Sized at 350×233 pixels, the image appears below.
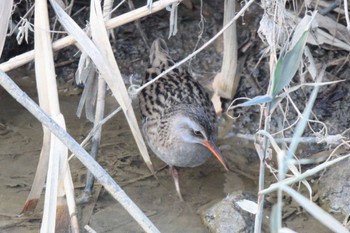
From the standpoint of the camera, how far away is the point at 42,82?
388 cm

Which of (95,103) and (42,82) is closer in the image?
(42,82)

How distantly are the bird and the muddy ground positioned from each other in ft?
0.53

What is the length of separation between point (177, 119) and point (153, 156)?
528 mm

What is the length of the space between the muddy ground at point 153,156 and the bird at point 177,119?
6.3 inches

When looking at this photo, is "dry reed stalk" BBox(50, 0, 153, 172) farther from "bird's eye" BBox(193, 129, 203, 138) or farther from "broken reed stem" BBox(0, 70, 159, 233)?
"broken reed stem" BBox(0, 70, 159, 233)

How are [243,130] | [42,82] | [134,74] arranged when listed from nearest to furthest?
[42,82] < [243,130] < [134,74]

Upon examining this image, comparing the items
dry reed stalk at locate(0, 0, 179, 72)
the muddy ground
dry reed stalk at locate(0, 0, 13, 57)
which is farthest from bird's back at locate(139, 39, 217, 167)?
dry reed stalk at locate(0, 0, 13, 57)

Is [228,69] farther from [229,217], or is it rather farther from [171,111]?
[229,217]

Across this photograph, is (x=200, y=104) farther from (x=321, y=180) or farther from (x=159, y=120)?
(x=321, y=180)

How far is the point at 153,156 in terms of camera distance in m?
5.11

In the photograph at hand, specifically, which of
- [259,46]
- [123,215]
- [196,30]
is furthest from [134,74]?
[123,215]

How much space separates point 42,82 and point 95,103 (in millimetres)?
749

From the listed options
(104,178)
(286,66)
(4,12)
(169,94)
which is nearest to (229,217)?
(169,94)

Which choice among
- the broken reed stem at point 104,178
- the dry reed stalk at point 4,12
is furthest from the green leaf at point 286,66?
the dry reed stalk at point 4,12
